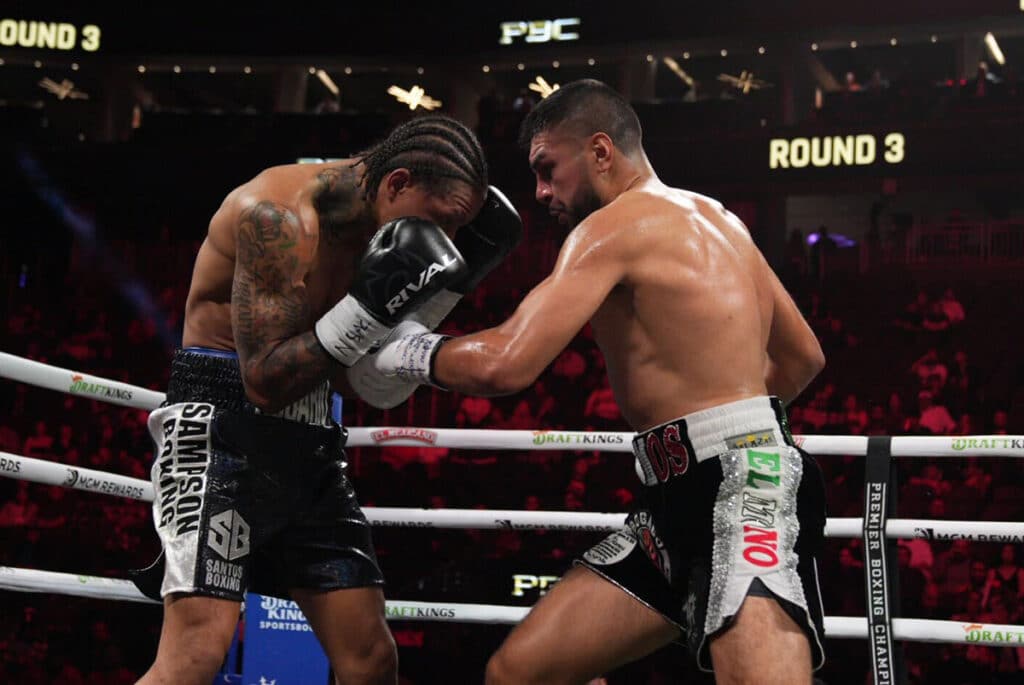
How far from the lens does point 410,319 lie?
6.92 ft

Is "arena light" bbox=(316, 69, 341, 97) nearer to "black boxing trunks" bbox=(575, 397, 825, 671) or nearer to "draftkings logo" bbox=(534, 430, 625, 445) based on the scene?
"draftkings logo" bbox=(534, 430, 625, 445)

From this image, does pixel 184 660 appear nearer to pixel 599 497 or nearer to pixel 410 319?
pixel 410 319

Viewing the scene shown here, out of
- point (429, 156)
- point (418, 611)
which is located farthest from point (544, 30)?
point (429, 156)

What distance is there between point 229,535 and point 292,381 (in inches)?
12.1

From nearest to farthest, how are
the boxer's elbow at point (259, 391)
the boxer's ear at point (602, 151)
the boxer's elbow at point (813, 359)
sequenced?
the boxer's elbow at point (259, 391)
the boxer's ear at point (602, 151)
the boxer's elbow at point (813, 359)

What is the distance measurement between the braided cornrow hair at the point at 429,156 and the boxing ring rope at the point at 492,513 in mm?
844

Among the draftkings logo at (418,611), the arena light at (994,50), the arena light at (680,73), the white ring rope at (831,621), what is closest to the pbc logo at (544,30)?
the arena light at (680,73)

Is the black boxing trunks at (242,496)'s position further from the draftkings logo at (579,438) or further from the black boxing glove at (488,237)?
the draftkings logo at (579,438)

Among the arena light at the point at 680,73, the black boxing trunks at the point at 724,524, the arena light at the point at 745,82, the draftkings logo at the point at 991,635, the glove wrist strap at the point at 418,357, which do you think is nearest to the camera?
the black boxing trunks at the point at 724,524

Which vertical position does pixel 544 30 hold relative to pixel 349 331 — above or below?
above

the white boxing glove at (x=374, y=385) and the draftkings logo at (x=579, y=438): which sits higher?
the draftkings logo at (x=579, y=438)

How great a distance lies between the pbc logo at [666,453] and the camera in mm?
1967

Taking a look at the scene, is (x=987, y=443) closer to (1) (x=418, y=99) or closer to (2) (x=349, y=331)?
(2) (x=349, y=331)

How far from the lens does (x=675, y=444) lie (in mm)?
1971
